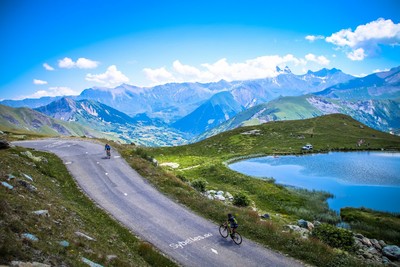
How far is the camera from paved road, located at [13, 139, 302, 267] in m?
24.9

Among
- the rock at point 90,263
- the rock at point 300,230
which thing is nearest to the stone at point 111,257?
the rock at point 90,263

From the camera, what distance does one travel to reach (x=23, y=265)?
506 inches

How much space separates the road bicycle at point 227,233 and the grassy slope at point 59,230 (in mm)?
7078

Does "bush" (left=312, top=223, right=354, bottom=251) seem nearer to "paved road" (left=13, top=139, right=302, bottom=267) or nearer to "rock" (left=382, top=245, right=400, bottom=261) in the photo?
"rock" (left=382, top=245, right=400, bottom=261)

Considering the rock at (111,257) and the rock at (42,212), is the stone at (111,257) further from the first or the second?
the rock at (42,212)

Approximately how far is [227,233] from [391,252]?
1688cm

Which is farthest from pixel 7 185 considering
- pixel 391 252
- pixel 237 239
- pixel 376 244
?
pixel 376 244

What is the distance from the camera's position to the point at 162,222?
31250 millimetres

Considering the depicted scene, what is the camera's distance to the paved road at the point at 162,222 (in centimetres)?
2488

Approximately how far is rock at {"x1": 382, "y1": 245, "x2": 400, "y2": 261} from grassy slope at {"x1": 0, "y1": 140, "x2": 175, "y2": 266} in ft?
72.5

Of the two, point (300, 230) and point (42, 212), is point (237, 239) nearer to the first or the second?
point (300, 230)

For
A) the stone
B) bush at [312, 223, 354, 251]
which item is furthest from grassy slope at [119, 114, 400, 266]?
the stone

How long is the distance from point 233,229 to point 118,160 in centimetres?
3550

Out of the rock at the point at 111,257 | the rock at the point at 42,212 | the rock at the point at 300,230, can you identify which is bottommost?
the rock at the point at 111,257
